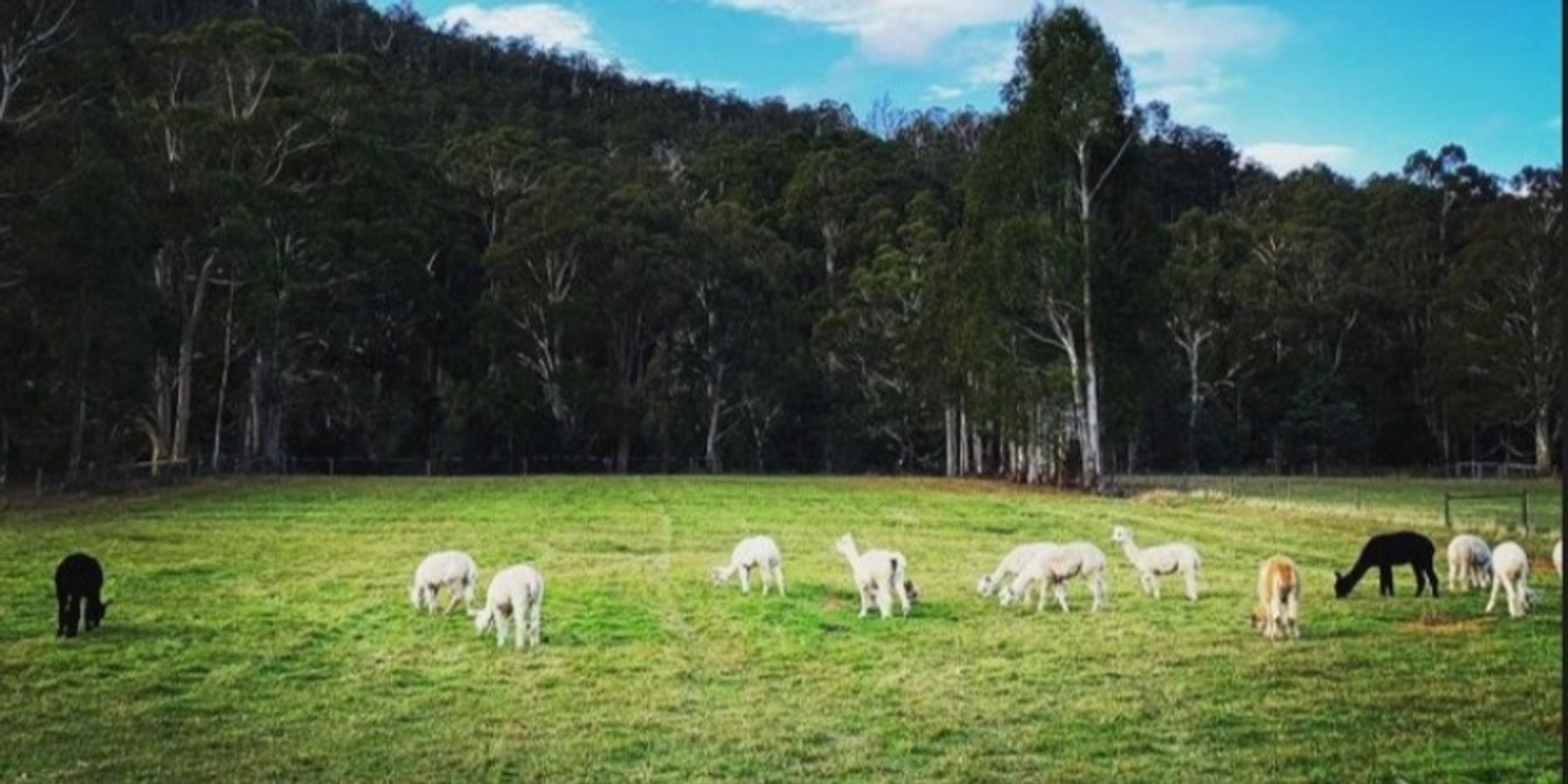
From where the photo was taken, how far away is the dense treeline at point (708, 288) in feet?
159

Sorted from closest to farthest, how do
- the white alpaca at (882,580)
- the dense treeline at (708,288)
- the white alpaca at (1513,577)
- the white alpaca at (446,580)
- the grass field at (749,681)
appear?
the grass field at (749,681) → the white alpaca at (1513,577) → the white alpaca at (882,580) → the white alpaca at (446,580) → the dense treeline at (708,288)

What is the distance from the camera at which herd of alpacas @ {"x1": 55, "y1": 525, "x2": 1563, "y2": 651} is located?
1501 cm

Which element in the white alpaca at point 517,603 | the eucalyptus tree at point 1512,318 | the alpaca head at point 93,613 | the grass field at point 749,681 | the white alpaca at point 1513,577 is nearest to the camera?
the grass field at point 749,681

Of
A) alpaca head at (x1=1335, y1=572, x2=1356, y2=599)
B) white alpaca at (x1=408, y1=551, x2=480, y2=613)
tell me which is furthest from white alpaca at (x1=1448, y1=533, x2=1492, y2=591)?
white alpaca at (x1=408, y1=551, x2=480, y2=613)

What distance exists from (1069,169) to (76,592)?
Result: 40771 mm

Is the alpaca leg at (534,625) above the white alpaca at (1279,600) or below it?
below

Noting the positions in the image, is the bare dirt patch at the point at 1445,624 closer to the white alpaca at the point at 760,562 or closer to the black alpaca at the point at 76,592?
the white alpaca at the point at 760,562

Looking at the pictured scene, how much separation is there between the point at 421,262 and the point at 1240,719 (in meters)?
61.6

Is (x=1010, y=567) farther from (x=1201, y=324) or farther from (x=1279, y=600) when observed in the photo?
(x=1201, y=324)

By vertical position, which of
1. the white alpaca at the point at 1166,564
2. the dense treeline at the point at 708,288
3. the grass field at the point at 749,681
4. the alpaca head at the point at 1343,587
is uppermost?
the dense treeline at the point at 708,288

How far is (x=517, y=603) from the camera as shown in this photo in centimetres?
1472

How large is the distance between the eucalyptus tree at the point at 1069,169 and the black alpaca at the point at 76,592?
121 feet

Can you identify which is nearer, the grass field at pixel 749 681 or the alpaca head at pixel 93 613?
the grass field at pixel 749 681

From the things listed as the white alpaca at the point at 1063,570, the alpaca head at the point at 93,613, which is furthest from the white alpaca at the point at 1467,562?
the alpaca head at the point at 93,613
